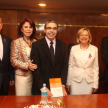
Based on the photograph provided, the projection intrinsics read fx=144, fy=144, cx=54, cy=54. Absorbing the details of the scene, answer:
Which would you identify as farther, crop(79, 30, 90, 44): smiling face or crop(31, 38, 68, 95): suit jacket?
crop(79, 30, 90, 44): smiling face

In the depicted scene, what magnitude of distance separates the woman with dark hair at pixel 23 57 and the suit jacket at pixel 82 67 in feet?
2.37

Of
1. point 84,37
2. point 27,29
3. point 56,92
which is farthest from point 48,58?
point 84,37

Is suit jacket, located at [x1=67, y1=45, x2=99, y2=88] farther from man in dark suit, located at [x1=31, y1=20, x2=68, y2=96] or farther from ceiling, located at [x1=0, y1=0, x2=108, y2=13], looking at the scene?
ceiling, located at [x1=0, y1=0, x2=108, y2=13]

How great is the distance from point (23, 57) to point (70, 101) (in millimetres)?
1035

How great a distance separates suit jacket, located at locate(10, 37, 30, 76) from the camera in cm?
221

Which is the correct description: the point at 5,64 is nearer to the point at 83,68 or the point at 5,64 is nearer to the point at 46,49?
the point at 46,49

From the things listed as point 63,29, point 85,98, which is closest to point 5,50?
point 85,98

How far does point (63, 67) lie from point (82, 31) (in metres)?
0.69

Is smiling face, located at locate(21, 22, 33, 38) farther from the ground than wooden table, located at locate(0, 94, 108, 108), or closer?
farther from the ground

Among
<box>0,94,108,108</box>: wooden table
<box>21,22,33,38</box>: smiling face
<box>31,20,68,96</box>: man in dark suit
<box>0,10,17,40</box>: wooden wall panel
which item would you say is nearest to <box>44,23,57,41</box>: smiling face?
<box>31,20,68,96</box>: man in dark suit

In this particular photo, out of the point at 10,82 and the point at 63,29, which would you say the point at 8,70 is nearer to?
the point at 10,82

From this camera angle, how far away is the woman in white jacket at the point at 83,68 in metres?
2.35

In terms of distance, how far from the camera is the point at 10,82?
7.99 feet

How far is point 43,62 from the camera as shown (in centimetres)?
207
